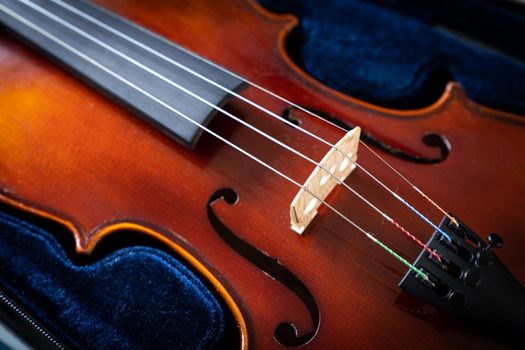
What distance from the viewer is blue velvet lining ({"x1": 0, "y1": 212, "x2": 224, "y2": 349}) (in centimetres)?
91

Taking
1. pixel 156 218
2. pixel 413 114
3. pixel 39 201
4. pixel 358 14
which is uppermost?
pixel 358 14

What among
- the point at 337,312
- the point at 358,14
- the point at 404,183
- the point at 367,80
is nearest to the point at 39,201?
the point at 337,312

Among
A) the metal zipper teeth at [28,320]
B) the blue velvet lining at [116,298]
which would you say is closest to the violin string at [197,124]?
the blue velvet lining at [116,298]

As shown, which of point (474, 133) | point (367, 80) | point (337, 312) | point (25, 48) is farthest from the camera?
point (367, 80)

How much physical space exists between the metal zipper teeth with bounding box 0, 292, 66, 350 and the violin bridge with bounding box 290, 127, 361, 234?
504 mm

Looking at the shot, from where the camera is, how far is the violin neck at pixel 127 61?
38.3 inches

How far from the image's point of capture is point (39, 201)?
99 cm

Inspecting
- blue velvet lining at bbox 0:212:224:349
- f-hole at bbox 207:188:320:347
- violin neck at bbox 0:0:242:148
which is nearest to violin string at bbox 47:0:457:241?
violin neck at bbox 0:0:242:148

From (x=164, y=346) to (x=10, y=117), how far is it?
0.66m

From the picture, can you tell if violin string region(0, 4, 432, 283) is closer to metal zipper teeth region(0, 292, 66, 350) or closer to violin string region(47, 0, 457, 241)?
violin string region(47, 0, 457, 241)

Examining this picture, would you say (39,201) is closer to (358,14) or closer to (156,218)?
(156,218)

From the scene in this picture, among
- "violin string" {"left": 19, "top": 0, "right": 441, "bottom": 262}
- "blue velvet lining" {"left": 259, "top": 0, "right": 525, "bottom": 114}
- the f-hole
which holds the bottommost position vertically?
the f-hole

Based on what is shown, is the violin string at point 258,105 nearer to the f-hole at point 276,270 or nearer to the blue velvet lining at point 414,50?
the f-hole at point 276,270

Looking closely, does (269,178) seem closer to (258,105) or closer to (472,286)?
(258,105)
